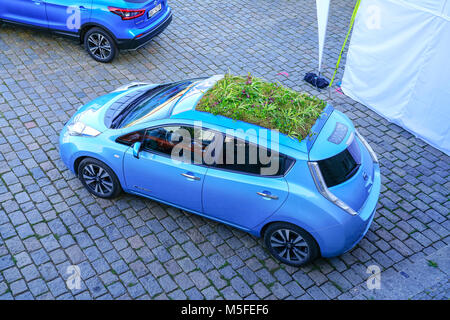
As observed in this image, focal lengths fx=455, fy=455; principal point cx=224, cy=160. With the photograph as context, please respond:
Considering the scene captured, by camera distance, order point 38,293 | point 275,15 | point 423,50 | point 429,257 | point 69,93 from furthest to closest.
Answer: point 275,15
point 69,93
point 423,50
point 429,257
point 38,293

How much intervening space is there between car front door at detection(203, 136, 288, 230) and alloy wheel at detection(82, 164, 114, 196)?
146 cm

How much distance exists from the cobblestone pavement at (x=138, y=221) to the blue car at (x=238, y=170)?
0.35 m

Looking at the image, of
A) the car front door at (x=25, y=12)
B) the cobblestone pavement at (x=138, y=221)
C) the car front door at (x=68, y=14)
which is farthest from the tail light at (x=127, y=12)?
the car front door at (x=25, y=12)

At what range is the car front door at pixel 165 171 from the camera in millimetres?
5547

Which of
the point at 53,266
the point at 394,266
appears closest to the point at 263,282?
the point at 394,266

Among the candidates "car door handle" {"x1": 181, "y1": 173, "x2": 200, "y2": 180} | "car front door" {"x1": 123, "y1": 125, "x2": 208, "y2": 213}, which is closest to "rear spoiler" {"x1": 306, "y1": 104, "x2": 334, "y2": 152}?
"car front door" {"x1": 123, "y1": 125, "x2": 208, "y2": 213}

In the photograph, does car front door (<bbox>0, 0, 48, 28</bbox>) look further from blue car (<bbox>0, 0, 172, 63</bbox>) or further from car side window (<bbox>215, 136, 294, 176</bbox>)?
car side window (<bbox>215, 136, 294, 176</bbox>)

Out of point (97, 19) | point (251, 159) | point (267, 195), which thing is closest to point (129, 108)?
point (251, 159)

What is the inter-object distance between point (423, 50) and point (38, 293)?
6.79 metres

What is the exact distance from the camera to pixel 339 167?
17.3ft

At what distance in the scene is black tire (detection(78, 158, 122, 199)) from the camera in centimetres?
607

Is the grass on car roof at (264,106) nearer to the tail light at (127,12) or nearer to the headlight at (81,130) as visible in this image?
the headlight at (81,130)

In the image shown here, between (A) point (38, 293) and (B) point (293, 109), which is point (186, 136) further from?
(A) point (38, 293)
